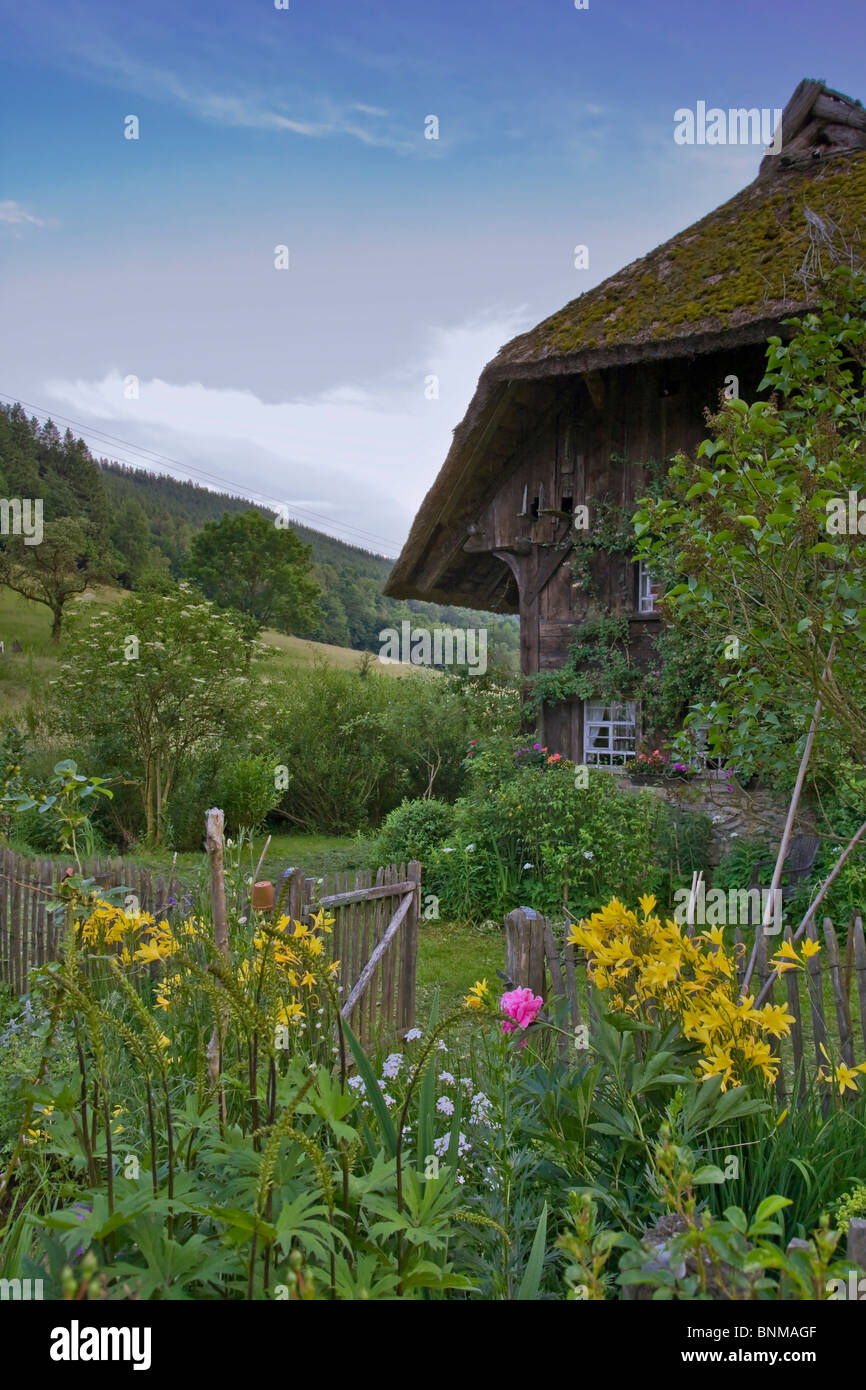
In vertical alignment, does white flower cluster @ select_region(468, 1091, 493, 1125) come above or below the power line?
below

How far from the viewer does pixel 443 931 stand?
730cm

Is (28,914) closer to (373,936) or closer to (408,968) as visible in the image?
(373,936)

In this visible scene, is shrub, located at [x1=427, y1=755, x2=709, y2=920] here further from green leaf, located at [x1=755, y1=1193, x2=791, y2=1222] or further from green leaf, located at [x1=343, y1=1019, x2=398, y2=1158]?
green leaf, located at [x1=755, y1=1193, x2=791, y2=1222]

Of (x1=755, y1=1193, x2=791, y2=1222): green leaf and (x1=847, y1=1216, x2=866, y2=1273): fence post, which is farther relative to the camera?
(x1=847, y1=1216, x2=866, y2=1273): fence post

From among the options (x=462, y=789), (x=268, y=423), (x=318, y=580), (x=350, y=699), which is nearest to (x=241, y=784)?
(x=350, y=699)

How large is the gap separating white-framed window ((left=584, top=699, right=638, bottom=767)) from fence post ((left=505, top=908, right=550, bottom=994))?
6.07 m

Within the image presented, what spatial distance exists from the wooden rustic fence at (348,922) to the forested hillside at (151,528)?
15031 mm

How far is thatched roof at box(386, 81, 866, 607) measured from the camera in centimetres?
748

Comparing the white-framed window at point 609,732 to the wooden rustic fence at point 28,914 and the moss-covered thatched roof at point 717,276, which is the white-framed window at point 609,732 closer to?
the moss-covered thatched roof at point 717,276

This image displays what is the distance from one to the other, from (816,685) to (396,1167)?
2.07 metres

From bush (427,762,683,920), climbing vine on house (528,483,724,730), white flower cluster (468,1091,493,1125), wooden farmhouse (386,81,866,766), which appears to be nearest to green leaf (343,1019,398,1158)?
white flower cluster (468,1091,493,1125)

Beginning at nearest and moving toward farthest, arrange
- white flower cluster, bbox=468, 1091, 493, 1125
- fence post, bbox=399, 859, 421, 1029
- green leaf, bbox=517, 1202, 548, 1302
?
green leaf, bbox=517, 1202, 548, 1302
white flower cluster, bbox=468, 1091, 493, 1125
fence post, bbox=399, 859, 421, 1029

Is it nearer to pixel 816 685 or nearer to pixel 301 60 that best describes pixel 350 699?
pixel 301 60

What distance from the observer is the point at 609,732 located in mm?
9234
